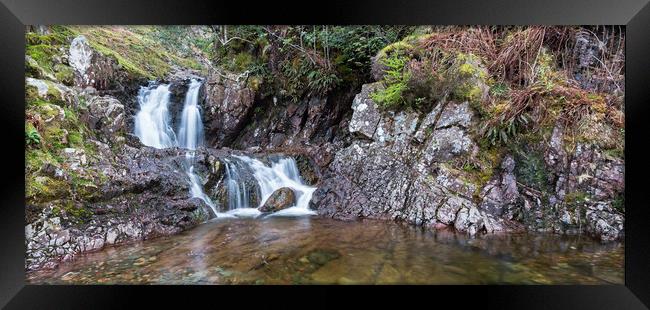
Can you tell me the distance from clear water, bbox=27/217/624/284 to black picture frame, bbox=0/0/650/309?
0.52 m

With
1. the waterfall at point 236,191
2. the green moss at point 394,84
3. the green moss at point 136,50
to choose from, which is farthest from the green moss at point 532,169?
the green moss at point 136,50

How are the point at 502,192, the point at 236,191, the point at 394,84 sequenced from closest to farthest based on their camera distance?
the point at 502,192 < the point at 394,84 < the point at 236,191

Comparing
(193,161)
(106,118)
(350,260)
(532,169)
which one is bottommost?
(350,260)

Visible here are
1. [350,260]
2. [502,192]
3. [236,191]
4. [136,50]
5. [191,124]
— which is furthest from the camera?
[136,50]

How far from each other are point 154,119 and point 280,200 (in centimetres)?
418

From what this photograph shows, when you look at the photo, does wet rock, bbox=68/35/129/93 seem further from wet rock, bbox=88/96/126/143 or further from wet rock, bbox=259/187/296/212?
wet rock, bbox=259/187/296/212

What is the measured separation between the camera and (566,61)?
4434mm

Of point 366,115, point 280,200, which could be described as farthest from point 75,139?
point 366,115

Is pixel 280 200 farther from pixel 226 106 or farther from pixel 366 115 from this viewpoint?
pixel 226 106

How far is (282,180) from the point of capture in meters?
6.00

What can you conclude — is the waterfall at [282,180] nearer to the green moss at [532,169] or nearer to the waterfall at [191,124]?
the waterfall at [191,124]

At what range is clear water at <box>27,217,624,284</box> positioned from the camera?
2660 millimetres

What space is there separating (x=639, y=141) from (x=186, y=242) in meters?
4.66
